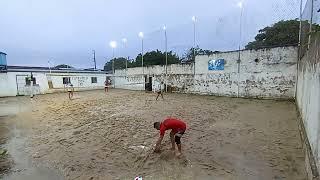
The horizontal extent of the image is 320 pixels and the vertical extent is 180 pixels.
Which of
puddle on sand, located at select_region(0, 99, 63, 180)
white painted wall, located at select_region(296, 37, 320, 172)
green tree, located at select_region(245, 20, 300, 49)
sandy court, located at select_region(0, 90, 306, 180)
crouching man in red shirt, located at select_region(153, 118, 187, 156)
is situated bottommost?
puddle on sand, located at select_region(0, 99, 63, 180)

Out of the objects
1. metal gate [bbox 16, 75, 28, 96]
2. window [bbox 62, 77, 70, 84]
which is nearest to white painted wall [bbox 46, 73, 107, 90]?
window [bbox 62, 77, 70, 84]

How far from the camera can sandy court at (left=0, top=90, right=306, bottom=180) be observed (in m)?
5.99

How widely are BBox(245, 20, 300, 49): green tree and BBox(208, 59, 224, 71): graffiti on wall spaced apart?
387 cm

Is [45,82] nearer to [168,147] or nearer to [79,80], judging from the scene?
[79,80]

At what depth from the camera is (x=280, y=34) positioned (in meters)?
25.9

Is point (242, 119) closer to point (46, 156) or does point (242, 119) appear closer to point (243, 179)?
point (243, 179)

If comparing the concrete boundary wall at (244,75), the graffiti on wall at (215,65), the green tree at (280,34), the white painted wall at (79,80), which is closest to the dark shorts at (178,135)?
the concrete boundary wall at (244,75)

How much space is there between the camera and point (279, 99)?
17.7 m

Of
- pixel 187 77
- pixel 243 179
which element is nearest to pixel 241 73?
pixel 187 77

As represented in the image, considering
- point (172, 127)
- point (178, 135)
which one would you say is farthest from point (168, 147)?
point (172, 127)

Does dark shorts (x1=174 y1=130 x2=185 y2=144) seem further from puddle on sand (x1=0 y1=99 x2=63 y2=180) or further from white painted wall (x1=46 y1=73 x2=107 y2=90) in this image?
white painted wall (x1=46 y1=73 x2=107 y2=90)

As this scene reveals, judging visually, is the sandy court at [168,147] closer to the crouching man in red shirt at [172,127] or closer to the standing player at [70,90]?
the crouching man in red shirt at [172,127]

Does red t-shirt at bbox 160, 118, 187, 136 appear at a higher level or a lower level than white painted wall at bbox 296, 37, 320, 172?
lower

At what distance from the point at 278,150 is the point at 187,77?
18.5 metres
